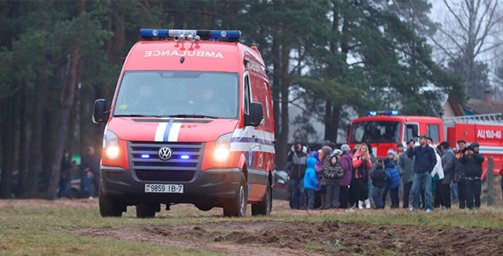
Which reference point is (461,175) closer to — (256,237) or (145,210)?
(145,210)

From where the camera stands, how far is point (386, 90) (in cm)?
5591

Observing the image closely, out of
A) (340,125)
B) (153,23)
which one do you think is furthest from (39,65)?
(340,125)

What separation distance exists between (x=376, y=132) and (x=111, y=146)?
23268 mm

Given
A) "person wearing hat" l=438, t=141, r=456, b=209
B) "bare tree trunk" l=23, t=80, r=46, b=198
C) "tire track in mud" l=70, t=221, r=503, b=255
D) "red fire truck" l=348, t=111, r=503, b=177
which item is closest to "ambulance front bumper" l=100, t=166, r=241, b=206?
"tire track in mud" l=70, t=221, r=503, b=255

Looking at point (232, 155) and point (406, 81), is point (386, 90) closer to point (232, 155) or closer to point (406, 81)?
point (406, 81)

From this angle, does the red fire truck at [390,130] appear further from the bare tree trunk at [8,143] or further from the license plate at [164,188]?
the license plate at [164,188]

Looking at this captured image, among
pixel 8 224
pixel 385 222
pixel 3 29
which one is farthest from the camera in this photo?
pixel 3 29

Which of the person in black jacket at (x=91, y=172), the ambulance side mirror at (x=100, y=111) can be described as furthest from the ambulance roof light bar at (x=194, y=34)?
the person in black jacket at (x=91, y=172)

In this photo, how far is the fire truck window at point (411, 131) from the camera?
4000cm

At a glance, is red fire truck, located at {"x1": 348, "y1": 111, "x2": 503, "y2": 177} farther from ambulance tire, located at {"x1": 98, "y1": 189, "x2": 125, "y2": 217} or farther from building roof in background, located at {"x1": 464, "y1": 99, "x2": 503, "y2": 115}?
building roof in background, located at {"x1": 464, "y1": 99, "x2": 503, "y2": 115}

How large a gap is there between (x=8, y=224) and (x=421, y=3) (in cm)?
5217

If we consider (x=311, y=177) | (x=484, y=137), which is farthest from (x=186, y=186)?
(x=484, y=137)

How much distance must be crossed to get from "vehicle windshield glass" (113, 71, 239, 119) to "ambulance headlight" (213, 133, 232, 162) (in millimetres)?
685

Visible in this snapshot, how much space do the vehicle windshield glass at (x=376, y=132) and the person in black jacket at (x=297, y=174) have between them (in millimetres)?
9234
